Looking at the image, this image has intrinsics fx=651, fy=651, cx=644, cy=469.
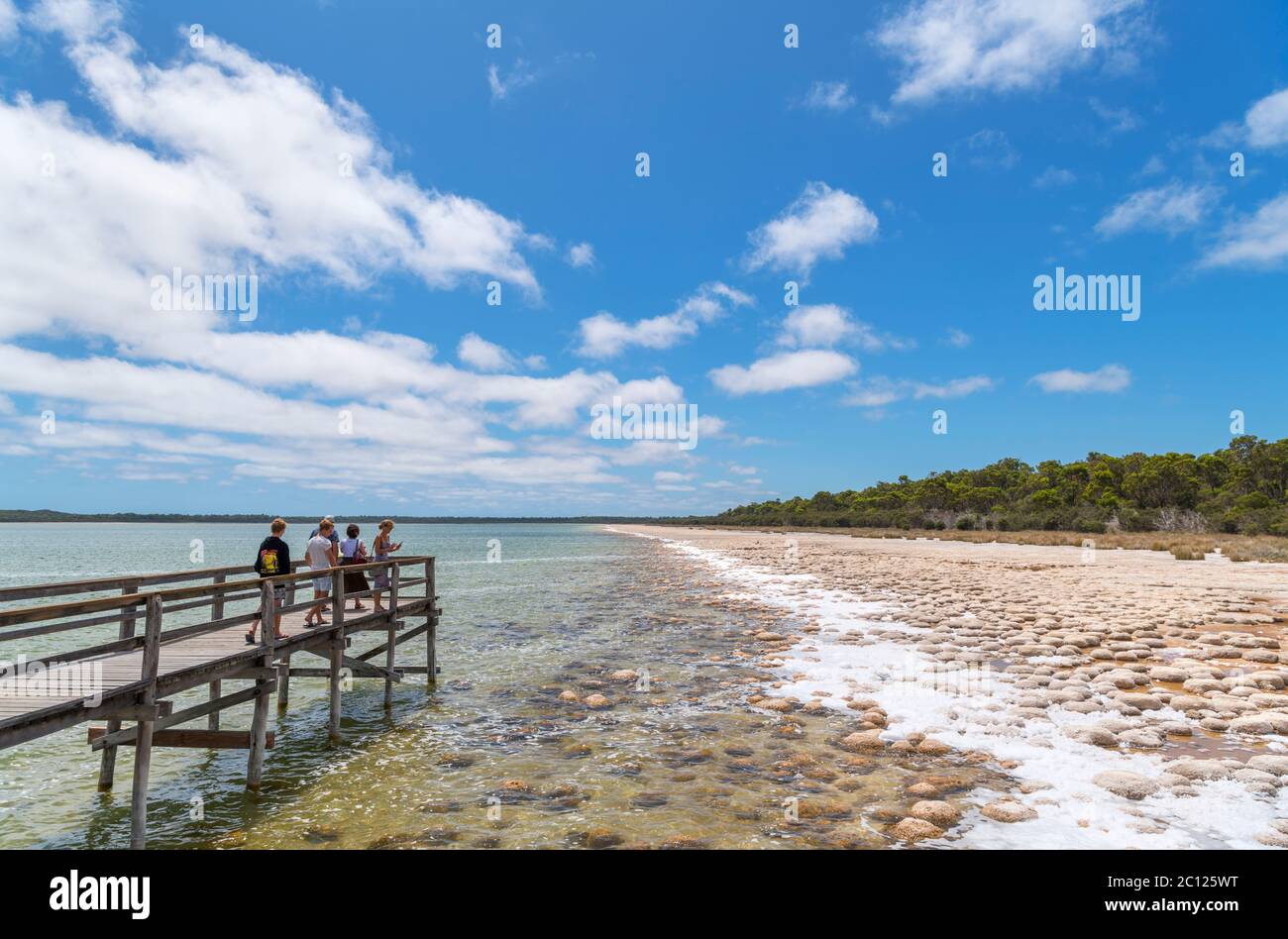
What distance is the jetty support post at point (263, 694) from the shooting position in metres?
10.1

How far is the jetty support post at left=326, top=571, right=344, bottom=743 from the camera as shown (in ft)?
41.7

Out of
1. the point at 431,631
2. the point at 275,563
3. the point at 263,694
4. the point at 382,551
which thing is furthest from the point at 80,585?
the point at 431,631

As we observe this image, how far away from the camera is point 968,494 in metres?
115

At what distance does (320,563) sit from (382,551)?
10.7ft

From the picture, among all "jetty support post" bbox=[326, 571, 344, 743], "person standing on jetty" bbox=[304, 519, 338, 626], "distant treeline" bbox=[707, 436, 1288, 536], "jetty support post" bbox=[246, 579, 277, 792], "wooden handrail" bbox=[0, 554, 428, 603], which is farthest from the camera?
"distant treeline" bbox=[707, 436, 1288, 536]

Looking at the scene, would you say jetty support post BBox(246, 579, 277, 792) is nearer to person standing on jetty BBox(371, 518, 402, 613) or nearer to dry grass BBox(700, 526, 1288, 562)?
person standing on jetty BBox(371, 518, 402, 613)

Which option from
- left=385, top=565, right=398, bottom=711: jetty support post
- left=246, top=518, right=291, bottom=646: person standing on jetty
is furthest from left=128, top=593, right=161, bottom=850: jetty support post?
left=385, top=565, right=398, bottom=711: jetty support post

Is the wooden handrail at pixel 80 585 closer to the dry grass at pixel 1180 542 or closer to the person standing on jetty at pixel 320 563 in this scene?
the person standing on jetty at pixel 320 563

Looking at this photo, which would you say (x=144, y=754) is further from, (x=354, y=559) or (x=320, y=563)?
(x=354, y=559)

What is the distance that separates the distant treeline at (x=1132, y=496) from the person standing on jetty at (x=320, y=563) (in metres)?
67.5

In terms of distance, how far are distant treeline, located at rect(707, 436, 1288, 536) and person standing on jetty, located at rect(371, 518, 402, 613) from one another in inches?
2592

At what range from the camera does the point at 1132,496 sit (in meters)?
82.6

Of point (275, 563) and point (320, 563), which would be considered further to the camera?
point (320, 563)
